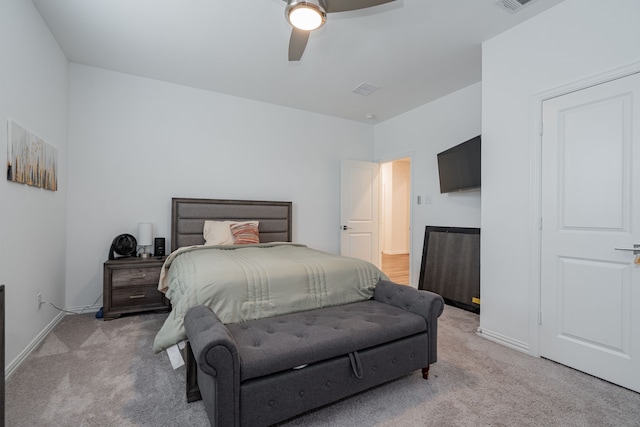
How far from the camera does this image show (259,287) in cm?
211

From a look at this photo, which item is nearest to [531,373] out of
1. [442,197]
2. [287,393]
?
[287,393]

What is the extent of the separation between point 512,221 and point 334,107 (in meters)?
3.02

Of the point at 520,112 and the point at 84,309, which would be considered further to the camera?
the point at 84,309

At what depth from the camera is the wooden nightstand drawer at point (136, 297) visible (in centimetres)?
329

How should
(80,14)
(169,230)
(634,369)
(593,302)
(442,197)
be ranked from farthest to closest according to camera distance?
1. (442,197)
2. (169,230)
3. (80,14)
4. (593,302)
5. (634,369)

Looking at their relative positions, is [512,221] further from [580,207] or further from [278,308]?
[278,308]

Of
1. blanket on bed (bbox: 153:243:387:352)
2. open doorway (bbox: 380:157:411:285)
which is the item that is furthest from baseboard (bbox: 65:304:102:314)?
open doorway (bbox: 380:157:411:285)

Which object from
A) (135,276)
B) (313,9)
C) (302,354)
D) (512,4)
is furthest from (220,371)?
(512,4)

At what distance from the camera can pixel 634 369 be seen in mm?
2014

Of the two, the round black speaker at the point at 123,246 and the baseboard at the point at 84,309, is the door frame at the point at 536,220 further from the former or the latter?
the baseboard at the point at 84,309

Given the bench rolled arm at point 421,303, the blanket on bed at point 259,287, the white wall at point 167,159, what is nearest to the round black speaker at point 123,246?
the white wall at point 167,159

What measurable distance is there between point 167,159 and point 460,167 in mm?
3652

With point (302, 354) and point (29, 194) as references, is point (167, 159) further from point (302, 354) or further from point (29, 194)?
point (302, 354)

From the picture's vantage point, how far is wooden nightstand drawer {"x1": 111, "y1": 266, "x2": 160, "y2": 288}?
328 centimetres
